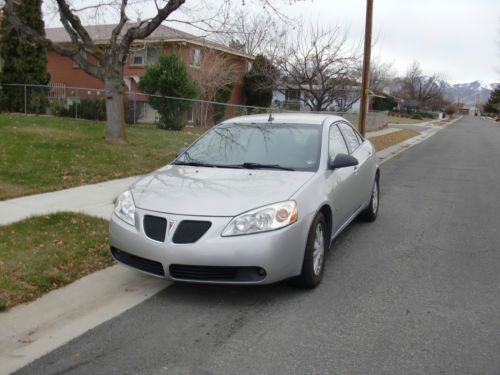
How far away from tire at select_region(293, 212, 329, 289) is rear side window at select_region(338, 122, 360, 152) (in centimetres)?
198

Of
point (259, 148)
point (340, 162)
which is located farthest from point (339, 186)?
point (259, 148)

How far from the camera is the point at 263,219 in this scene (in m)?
4.10

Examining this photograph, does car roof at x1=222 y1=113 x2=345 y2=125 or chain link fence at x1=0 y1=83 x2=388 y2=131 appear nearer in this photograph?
car roof at x1=222 y1=113 x2=345 y2=125

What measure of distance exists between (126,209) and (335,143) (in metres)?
2.55

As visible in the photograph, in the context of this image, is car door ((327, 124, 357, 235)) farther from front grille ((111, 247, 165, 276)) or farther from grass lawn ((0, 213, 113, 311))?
grass lawn ((0, 213, 113, 311))

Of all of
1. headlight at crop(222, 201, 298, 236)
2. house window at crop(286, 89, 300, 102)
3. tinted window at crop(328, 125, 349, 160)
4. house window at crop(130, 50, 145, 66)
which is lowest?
headlight at crop(222, 201, 298, 236)

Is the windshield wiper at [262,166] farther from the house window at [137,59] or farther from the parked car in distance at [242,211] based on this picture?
the house window at [137,59]

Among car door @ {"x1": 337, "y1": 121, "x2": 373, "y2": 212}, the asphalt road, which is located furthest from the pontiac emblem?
car door @ {"x1": 337, "y1": 121, "x2": 373, "y2": 212}

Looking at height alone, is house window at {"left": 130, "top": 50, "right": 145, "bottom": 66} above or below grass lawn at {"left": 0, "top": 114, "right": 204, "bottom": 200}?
above

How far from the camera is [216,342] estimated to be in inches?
→ 142

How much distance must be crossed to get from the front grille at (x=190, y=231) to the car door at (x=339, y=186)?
1.42 m

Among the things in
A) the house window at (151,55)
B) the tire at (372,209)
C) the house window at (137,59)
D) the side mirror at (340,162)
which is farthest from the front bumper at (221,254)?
the house window at (137,59)

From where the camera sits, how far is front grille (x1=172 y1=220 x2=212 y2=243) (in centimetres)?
403

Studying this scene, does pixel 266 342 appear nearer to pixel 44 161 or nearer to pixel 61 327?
pixel 61 327
